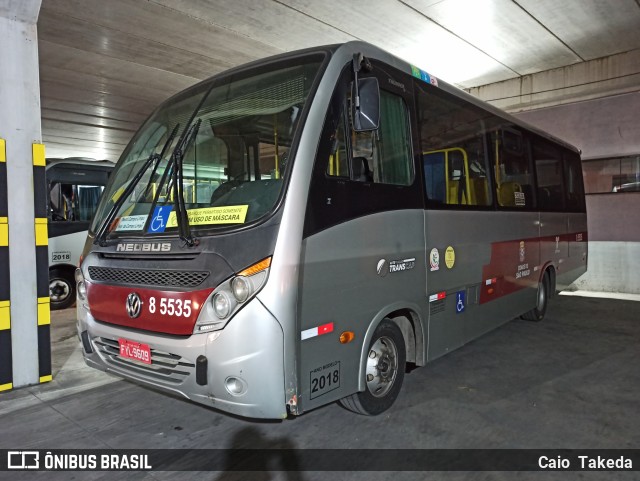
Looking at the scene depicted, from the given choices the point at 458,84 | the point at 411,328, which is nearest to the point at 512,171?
the point at 411,328

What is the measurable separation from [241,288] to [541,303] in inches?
240

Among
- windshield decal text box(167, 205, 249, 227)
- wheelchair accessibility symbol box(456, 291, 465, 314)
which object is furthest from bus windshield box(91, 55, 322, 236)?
wheelchair accessibility symbol box(456, 291, 465, 314)

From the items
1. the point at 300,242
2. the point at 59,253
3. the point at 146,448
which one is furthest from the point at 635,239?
the point at 59,253

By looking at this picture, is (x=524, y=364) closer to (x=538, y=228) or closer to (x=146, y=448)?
(x=538, y=228)

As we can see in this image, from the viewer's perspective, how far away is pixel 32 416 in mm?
3945

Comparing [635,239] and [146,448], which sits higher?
[635,239]

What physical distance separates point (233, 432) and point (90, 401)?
1.56 meters

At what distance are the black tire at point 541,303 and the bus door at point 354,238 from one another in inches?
159

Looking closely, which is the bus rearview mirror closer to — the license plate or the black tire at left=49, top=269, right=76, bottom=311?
the license plate

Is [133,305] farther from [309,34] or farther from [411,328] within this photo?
[309,34]

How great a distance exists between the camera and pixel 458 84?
37.4 ft

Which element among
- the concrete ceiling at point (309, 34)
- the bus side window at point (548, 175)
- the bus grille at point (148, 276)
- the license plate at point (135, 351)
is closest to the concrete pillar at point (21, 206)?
the bus grille at point (148, 276)

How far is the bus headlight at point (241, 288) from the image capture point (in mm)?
2764

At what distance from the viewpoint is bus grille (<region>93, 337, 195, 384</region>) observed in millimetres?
2978
